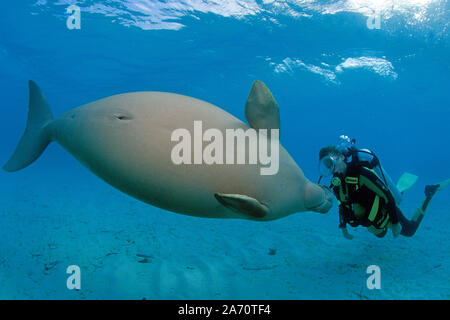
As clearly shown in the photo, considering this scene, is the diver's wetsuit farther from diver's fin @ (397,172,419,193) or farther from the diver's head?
diver's fin @ (397,172,419,193)

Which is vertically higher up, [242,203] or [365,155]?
[365,155]

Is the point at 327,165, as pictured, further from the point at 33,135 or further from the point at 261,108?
the point at 33,135

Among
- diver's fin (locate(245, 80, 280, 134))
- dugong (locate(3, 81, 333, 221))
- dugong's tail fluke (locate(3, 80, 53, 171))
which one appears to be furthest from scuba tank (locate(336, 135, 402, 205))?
dugong's tail fluke (locate(3, 80, 53, 171))

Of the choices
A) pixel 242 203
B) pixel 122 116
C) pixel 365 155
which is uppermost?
pixel 365 155

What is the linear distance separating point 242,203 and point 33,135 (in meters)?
2.10

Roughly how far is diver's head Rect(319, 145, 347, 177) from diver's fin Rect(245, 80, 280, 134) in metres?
2.59

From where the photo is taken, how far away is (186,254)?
213 inches

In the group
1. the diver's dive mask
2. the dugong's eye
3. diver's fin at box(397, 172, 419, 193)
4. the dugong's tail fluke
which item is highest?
diver's fin at box(397, 172, 419, 193)

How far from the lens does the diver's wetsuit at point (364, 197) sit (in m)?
4.21

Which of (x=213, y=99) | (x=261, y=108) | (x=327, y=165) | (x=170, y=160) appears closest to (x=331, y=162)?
(x=327, y=165)

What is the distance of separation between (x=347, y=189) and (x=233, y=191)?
3312 mm

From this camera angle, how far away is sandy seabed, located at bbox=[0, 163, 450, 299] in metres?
4.04

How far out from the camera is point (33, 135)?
2.50 metres
